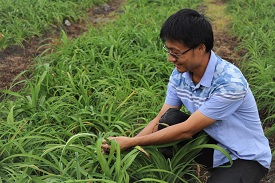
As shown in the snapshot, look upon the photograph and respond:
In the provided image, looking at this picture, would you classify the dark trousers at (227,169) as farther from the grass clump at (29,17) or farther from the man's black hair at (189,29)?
the grass clump at (29,17)

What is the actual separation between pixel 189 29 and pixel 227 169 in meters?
0.77

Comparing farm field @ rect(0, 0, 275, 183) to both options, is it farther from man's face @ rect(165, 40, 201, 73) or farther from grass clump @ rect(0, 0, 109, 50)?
man's face @ rect(165, 40, 201, 73)

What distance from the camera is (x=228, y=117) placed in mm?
2041

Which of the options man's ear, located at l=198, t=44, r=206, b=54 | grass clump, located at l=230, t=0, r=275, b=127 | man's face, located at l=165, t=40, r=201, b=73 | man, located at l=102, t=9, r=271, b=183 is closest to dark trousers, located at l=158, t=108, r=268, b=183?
man, located at l=102, t=9, r=271, b=183

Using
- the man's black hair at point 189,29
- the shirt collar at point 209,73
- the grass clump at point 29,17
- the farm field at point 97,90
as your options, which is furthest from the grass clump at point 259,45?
the grass clump at point 29,17

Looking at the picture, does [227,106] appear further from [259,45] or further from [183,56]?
[259,45]

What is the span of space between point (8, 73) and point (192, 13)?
8.68 ft

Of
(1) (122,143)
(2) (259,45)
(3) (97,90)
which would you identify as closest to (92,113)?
(3) (97,90)

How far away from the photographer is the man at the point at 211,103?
6.27 ft

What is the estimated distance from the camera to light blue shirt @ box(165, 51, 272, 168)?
1932 mm

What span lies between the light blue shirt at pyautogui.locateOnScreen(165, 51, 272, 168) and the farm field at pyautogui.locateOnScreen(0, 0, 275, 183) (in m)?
0.18

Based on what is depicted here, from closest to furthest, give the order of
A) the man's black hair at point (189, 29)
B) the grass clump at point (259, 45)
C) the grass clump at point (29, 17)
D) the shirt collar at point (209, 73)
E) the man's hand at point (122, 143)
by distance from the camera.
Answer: the man's black hair at point (189, 29) < the shirt collar at point (209, 73) < the man's hand at point (122, 143) < the grass clump at point (259, 45) < the grass clump at point (29, 17)

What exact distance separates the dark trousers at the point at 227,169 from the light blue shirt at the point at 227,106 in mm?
35

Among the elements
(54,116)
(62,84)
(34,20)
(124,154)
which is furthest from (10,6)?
(124,154)
